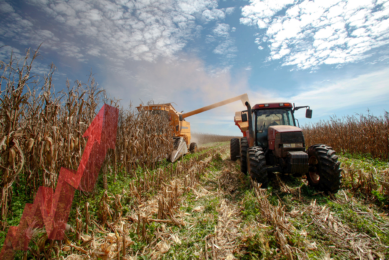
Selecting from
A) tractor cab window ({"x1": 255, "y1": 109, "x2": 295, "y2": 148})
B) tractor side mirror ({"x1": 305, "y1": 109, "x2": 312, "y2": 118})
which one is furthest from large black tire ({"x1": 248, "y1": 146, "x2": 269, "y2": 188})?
tractor side mirror ({"x1": 305, "y1": 109, "x2": 312, "y2": 118})

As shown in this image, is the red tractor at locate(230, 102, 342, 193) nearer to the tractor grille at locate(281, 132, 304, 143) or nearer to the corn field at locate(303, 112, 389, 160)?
the tractor grille at locate(281, 132, 304, 143)

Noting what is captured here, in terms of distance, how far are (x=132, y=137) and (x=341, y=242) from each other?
589cm

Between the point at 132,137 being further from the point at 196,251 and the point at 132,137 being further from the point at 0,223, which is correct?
the point at 196,251

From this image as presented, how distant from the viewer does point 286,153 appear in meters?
4.85

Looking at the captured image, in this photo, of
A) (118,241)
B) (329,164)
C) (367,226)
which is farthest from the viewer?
(329,164)

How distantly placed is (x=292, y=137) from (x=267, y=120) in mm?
1425

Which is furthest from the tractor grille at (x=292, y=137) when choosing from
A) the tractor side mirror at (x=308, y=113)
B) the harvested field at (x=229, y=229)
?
the harvested field at (x=229, y=229)

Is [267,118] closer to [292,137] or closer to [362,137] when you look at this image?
[292,137]

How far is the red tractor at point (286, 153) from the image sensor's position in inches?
175

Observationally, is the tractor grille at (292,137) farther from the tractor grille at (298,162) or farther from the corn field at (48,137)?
the corn field at (48,137)

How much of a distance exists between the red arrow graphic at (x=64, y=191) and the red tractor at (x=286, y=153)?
419cm

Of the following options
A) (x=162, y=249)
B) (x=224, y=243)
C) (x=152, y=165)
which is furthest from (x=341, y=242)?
(x=152, y=165)

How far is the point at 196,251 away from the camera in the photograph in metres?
2.71

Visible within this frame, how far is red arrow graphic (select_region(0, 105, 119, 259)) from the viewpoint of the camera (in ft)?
9.00
